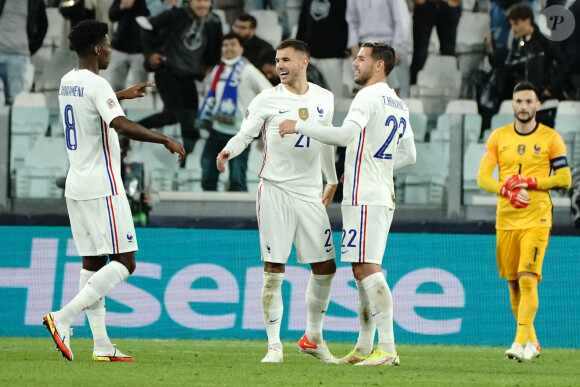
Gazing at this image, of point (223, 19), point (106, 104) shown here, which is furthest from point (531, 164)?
point (223, 19)

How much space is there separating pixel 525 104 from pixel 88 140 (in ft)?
11.7

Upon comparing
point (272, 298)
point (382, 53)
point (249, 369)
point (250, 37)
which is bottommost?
point (249, 369)

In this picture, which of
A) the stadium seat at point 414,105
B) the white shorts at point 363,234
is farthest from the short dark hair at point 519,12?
the white shorts at point 363,234

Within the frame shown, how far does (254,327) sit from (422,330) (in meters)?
1.58

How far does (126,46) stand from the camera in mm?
12781

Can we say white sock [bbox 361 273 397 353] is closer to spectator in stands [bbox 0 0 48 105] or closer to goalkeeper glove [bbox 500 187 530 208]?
goalkeeper glove [bbox 500 187 530 208]

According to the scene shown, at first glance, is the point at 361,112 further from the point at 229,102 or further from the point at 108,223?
the point at 229,102

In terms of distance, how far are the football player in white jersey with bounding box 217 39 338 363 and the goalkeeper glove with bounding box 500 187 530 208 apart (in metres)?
1.75

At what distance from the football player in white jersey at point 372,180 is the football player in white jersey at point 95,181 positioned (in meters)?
1.14

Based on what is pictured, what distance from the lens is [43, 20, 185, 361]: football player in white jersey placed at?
270 inches

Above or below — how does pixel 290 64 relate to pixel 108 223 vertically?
above

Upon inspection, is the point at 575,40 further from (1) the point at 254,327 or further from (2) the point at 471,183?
(1) the point at 254,327

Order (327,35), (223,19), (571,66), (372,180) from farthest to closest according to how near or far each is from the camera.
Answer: (223,19)
(327,35)
(571,66)
(372,180)

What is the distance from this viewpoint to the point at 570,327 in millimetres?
10094
